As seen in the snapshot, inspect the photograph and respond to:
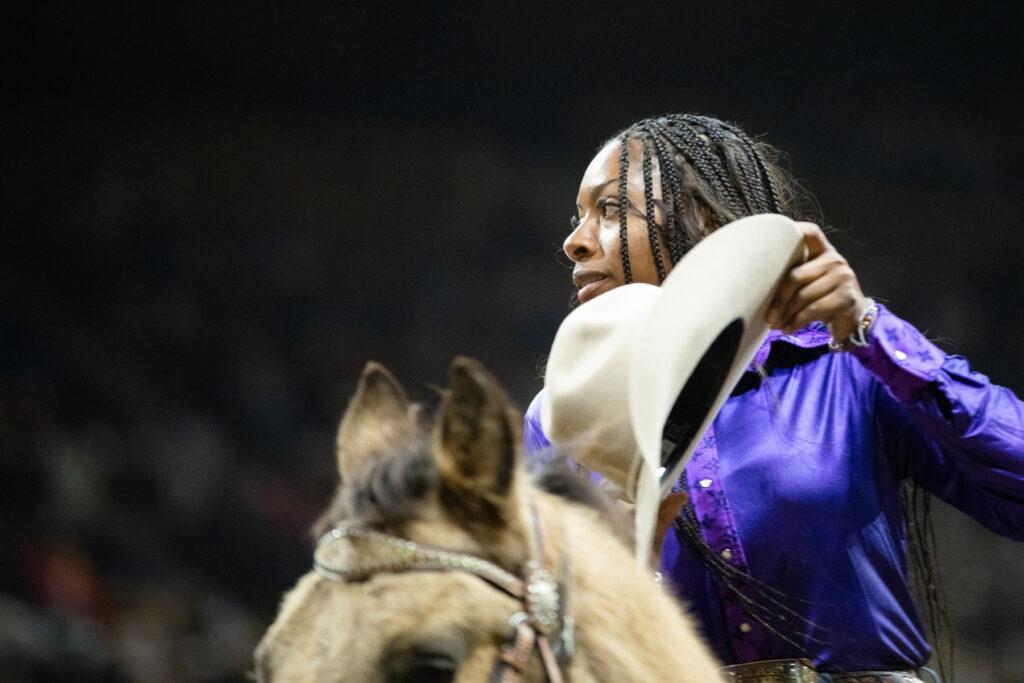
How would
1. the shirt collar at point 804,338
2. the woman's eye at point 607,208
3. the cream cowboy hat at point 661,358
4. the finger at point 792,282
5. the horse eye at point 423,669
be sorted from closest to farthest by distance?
the horse eye at point 423,669
the cream cowboy hat at point 661,358
the finger at point 792,282
the shirt collar at point 804,338
the woman's eye at point 607,208

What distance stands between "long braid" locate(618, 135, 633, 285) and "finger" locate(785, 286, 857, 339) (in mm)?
347

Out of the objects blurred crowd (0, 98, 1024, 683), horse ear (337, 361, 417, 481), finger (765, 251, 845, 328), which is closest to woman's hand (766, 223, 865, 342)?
finger (765, 251, 845, 328)

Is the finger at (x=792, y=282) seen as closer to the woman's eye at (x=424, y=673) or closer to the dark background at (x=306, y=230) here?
the woman's eye at (x=424, y=673)

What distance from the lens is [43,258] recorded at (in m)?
2.76

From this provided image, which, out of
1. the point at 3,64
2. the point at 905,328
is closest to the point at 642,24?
the point at 3,64

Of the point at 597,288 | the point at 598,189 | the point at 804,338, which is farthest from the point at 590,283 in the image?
the point at 804,338

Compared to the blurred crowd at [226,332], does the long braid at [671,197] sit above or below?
above

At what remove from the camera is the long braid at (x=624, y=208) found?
4.23 feet

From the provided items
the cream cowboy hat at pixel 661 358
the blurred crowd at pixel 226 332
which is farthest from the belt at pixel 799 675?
the blurred crowd at pixel 226 332

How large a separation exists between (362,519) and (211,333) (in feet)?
7.14

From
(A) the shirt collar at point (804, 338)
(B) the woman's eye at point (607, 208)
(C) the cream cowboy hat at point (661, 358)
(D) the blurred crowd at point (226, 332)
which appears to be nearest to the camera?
(C) the cream cowboy hat at point (661, 358)

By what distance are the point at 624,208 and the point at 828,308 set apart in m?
0.42

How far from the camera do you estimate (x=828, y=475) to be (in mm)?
1130

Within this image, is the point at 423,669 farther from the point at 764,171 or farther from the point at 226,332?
the point at 226,332
